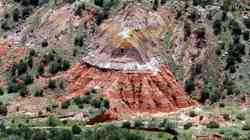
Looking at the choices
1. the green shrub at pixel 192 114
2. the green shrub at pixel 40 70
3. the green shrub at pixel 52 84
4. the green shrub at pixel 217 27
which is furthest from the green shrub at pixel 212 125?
the green shrub at pixel 40 70

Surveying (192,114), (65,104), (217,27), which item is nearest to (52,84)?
(65,104)

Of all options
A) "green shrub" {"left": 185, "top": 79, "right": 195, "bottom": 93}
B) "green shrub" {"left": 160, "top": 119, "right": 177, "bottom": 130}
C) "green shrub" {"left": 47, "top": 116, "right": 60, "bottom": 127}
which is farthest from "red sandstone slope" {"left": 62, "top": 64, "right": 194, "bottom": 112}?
"green shrub" {"left": 47, "top": 116, "right": 60, "bottom": 127}

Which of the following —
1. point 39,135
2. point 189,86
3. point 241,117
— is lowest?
point 241,117

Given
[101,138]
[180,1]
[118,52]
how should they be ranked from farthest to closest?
[180,1], [118,52], [101,138]

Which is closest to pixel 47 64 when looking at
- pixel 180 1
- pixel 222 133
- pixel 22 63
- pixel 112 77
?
pixel 22 63

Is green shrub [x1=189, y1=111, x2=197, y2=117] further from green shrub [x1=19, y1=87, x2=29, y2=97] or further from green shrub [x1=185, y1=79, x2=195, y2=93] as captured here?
green shrub [x1=19, y1=87, x2=29, y2=97]

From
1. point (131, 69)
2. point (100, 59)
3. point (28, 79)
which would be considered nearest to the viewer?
point (131, 69)

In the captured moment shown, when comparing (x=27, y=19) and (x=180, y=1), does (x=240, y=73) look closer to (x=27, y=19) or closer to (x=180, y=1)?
(x=180, y=1)

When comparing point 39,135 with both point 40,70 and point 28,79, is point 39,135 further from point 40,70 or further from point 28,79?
point 40,70
